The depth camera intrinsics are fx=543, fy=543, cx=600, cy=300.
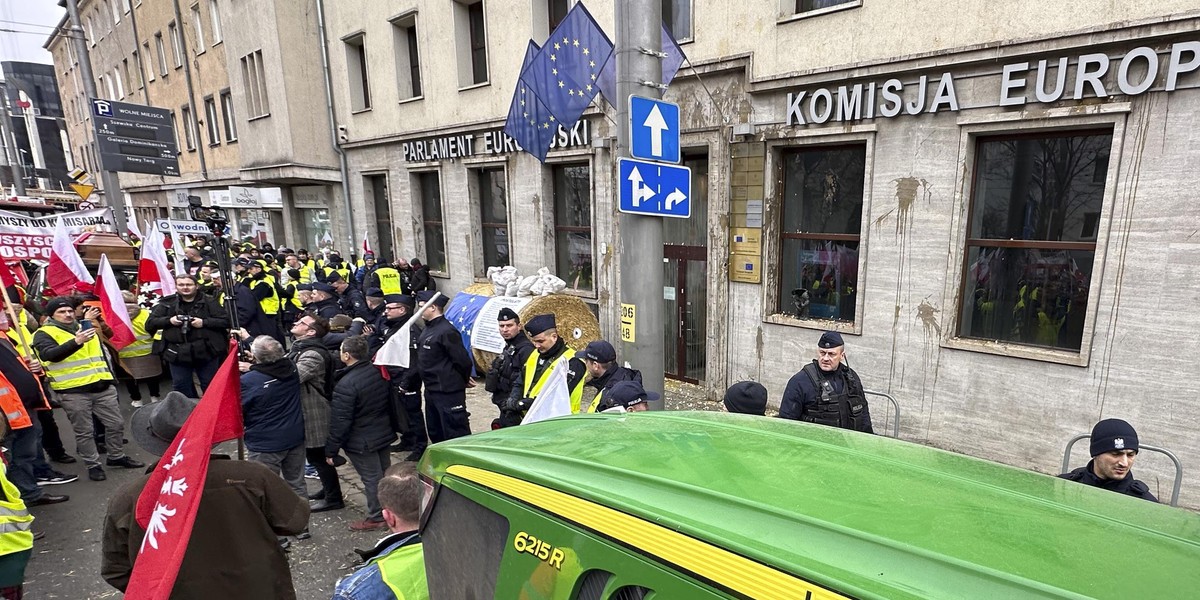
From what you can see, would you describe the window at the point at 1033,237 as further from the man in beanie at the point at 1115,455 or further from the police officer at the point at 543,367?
the police officer at the point at 543,367

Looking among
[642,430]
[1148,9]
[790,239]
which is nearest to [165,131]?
[790,239]

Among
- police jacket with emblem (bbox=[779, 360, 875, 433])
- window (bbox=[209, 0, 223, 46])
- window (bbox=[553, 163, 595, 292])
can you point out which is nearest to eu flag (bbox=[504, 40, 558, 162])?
window (bbox=[553, 163, 595, 292])

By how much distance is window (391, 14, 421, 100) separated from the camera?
11797mm

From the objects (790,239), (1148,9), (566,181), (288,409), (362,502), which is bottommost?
(362,502)

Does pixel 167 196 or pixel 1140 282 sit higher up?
pixel 167 196

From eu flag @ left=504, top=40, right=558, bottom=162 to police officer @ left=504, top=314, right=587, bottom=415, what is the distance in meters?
2.38

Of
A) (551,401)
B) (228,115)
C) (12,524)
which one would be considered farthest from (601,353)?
(228,115)

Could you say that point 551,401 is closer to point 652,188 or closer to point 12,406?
point 652,188

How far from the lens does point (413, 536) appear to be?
89.4 inches

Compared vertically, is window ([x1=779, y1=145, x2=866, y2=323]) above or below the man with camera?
above

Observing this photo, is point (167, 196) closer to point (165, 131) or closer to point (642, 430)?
A: point (165, 131)

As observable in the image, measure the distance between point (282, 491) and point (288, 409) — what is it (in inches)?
73.2

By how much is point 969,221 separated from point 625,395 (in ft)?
13.5

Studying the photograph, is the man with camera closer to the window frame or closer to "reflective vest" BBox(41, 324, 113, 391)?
"reflective vest" BBox(41, 324, 113, 391)
